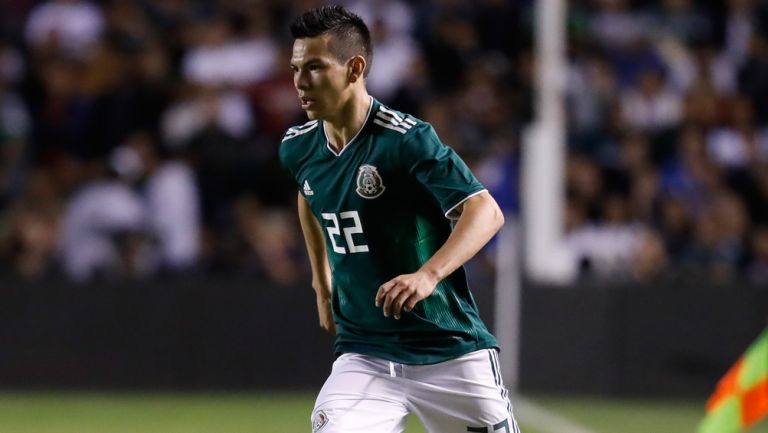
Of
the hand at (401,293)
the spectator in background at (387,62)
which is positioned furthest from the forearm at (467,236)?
the spectator in background at (387,62)

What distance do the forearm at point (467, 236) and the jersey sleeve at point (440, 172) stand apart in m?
0.05

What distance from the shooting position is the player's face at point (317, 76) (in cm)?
568

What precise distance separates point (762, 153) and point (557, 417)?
4.34 meters

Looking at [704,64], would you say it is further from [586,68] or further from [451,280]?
[451,280]

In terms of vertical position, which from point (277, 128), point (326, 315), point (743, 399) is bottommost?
point (743, 399)

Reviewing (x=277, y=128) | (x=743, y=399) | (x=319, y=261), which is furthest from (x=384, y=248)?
(x=277, y=128)

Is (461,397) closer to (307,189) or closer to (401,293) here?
(401,293)

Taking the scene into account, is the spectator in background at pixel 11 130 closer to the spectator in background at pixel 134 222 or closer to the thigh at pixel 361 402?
the spectator in background at pixel 134 222

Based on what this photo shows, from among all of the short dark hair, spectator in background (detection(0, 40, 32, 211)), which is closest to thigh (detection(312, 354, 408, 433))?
the short dark hair

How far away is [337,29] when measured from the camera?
5.75m

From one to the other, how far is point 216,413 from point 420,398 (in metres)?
6.42

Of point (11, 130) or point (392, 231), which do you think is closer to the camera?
point (392, 231)

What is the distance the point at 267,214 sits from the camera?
44.7 feet

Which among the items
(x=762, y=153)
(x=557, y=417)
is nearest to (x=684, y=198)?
(x=762, y=153)
